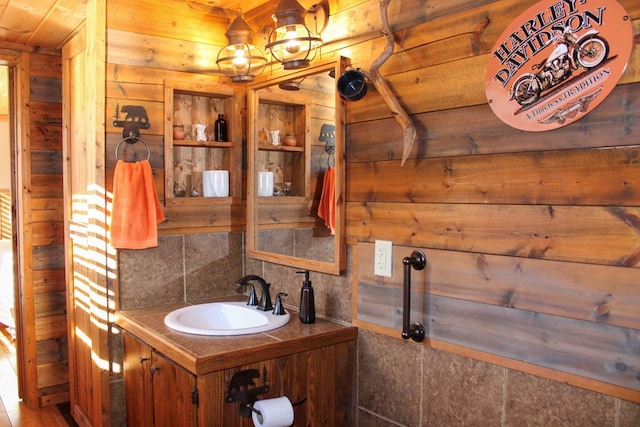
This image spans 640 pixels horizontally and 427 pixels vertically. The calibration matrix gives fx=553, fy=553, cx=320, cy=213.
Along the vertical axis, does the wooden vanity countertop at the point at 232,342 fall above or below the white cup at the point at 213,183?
below

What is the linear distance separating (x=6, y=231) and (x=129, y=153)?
509cm

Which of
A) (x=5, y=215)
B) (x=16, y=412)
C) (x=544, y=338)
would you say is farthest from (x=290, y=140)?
(x=5, y=215)

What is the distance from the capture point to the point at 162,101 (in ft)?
8.57

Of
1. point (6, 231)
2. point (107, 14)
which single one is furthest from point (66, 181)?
point (6, 231)

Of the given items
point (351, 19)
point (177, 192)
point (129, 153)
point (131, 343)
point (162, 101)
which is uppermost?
point (351, 19)

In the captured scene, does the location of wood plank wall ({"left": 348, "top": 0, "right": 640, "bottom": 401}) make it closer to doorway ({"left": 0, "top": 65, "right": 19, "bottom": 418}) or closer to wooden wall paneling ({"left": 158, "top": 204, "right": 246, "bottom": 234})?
wooden wall paneling ({"left": 158, "top": 204, "right": 246, "bottom": 234})

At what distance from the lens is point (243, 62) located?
2559 mm

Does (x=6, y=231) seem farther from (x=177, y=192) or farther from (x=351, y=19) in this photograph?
(x=351, y=19)

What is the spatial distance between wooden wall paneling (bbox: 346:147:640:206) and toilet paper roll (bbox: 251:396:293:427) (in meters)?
0.80

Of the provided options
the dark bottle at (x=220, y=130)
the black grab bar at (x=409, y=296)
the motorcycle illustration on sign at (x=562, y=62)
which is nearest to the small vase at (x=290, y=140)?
the dark bottle at (x=220, y=130)

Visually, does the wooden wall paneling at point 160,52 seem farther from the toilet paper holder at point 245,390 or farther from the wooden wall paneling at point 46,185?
the toilet paper holder at point 245,390

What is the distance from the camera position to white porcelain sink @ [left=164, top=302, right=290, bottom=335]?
89.3 inches

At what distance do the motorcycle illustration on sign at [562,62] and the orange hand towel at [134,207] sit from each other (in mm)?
1649

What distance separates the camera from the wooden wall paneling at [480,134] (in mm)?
1387
